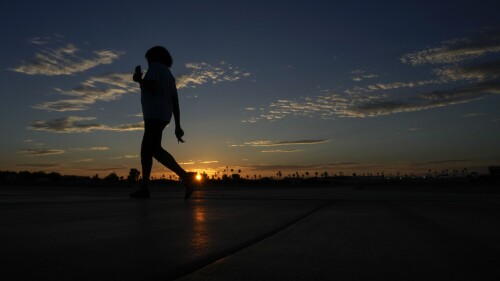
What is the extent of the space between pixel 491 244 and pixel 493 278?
2.58 ft

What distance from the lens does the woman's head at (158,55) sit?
6566 millimetres

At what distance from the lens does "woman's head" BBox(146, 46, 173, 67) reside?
657 centimetres

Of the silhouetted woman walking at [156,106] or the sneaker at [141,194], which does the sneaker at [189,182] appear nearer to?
the silhouetted woman walking at [156,106]

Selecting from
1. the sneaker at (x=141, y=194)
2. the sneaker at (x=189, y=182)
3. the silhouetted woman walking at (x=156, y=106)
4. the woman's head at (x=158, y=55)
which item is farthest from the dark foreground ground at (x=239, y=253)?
the woman's head at (x=158, y=55)

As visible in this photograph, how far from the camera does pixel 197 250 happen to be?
1490 millimetres

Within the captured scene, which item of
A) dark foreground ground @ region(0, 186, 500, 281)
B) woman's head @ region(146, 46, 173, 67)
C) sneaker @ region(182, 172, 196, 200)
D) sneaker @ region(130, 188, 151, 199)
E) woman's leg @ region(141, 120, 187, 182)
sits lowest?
dark foreground ground @ region(0, 186, 500, 281)

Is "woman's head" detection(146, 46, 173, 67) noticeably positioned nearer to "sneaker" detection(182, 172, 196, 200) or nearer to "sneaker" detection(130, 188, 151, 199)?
"sneaker" detection(182, 172, 196, 200)

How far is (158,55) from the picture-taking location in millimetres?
6578

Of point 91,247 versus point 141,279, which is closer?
point 141,279

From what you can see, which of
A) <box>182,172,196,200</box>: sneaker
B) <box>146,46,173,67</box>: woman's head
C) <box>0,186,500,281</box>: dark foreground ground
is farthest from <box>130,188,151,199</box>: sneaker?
<box>0,186,500,281</box>: dark foreground ground

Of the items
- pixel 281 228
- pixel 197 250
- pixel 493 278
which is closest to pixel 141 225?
pixel 281 228

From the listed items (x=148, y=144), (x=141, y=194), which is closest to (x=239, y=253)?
(x=141, y=194)

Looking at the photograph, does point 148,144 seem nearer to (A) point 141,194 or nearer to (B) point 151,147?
(B) point 151,147

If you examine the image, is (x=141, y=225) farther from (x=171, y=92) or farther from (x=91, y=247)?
(x=171, y=92)
